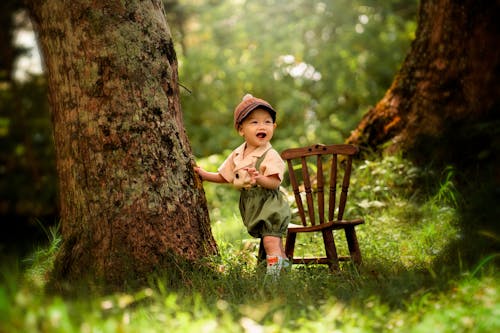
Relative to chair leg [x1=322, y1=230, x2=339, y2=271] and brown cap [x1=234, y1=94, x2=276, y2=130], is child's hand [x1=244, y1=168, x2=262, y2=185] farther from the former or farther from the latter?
chair leg [x1=322, y1=230, x2=339, y2=271]

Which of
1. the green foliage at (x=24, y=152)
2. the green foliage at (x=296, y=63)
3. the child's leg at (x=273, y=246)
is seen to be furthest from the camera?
the green foliage at (x=24, y=152)

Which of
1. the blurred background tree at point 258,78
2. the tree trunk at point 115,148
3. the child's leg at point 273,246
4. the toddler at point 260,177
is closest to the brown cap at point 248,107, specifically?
the toddler at point 260,177

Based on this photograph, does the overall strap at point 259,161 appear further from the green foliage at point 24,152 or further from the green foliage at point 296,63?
the green foliage at point 24,152

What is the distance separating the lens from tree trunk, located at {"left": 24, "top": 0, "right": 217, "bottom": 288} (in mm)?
3734

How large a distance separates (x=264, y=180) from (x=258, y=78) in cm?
811

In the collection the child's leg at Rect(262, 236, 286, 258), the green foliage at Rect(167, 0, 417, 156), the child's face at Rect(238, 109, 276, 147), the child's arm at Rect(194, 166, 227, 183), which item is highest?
the green foliage at Rect(167, 0, 417, 156)

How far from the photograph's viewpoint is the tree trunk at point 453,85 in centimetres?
611

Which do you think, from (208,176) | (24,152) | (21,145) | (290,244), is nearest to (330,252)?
(290,244)

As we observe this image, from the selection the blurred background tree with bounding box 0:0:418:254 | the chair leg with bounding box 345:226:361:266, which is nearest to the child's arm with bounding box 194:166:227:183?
the chair leg with bounding box 345:226:361:266

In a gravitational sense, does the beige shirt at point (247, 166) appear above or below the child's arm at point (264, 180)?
above

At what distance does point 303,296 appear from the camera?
11.0ft

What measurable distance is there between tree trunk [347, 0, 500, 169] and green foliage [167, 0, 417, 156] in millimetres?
3319

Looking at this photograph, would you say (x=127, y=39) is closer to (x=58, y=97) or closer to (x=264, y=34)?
(x=58, y=97)

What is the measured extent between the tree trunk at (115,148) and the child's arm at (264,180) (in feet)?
1.58
